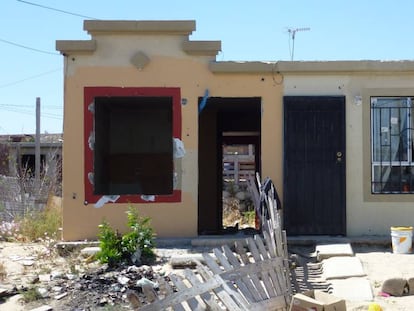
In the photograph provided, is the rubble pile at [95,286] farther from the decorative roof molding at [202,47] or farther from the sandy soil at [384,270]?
the decorative roof molding at [202,47]

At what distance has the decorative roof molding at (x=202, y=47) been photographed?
10156mm

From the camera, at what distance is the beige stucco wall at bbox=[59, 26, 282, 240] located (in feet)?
33.4

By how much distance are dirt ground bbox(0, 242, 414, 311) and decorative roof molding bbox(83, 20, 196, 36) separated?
4.04 metres

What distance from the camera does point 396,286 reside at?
698 centimetres

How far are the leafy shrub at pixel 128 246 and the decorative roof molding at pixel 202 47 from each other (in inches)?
A: 131

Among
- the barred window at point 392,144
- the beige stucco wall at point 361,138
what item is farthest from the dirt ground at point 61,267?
the barred window at point 392,144

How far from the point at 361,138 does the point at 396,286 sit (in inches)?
151

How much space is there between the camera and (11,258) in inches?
373

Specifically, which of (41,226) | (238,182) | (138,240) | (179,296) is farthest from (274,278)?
(238,182)

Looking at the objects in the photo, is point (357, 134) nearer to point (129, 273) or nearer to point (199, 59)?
point (199, 59)

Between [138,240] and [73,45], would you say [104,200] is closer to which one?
[138,240]

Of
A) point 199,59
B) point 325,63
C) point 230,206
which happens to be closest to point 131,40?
point 199,59

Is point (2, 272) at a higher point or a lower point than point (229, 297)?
lower

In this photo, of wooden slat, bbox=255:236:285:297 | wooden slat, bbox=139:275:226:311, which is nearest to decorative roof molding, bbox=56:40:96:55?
wooden slat, bbox=255:236:285:297
